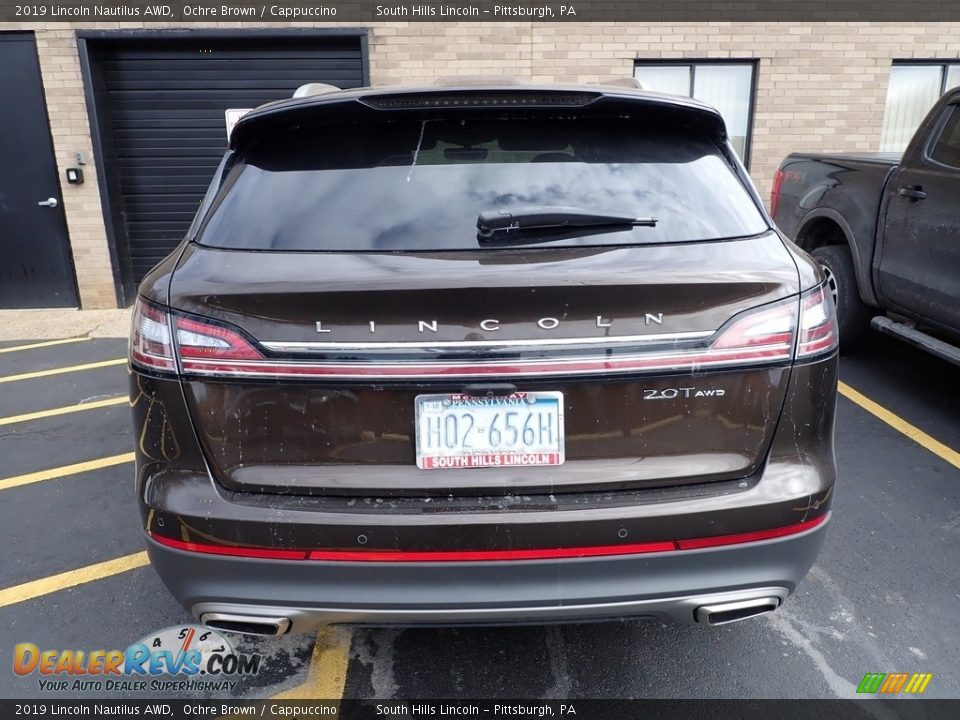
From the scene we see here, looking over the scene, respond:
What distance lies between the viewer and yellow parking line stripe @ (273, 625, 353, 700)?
235 centimetres

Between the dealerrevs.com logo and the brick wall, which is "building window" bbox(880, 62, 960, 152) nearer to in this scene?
the brick wall

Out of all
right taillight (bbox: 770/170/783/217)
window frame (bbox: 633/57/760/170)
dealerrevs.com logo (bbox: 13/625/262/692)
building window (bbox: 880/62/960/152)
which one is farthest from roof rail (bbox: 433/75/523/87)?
building window (bbox: 880/62/960/152)

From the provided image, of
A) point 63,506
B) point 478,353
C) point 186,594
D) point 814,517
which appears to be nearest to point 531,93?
point 478,353

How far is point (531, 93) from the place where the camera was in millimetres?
2195

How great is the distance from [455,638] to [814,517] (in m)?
1.31

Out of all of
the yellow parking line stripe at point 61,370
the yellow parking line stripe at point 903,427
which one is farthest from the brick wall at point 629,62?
the yellow parking line stripe at point 903,427

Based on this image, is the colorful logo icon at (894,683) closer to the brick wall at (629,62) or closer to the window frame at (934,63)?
the brick wall at (629,62)

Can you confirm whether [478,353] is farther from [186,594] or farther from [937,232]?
[937,232]

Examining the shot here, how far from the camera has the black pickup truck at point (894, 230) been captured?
420 cm

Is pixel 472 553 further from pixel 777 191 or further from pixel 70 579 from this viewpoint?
pixel 777 191

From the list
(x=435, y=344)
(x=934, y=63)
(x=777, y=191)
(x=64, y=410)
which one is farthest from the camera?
(x=934, y=63)

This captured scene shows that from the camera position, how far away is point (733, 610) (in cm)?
191

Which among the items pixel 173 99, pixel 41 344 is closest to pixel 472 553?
pixel 41 344

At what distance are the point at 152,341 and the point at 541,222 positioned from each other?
1.08m
